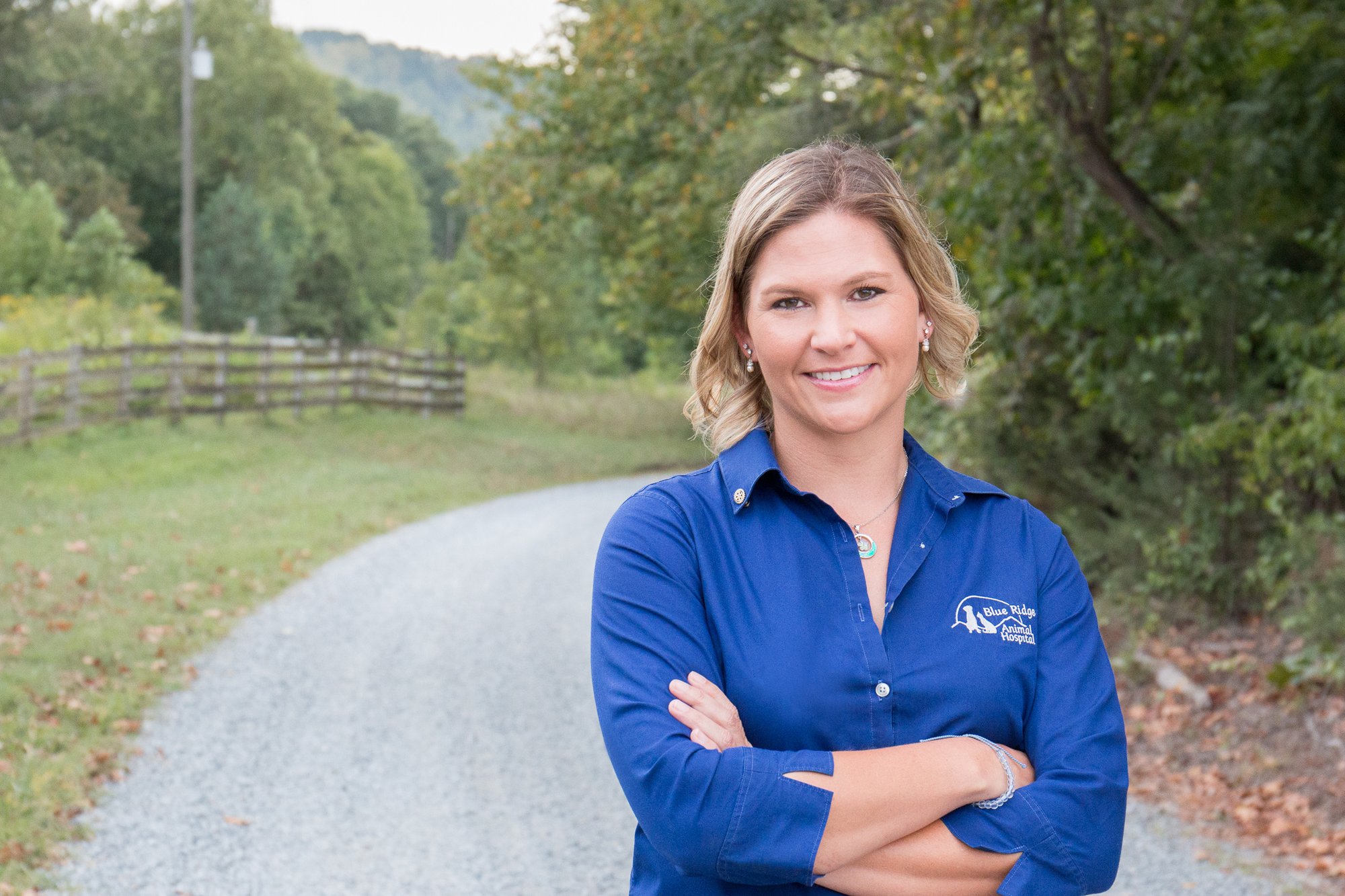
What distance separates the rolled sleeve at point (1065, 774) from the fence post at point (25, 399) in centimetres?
1746

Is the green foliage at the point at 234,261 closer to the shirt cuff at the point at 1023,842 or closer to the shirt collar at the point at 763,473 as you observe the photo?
the shirt collar at the point at 763,473

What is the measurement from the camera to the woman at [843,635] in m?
1.87

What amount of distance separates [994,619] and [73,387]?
18.7 meters

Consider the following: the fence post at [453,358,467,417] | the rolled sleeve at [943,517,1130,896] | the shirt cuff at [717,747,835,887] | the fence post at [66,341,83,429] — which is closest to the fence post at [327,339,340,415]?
the fence post at [453,358,467,417]

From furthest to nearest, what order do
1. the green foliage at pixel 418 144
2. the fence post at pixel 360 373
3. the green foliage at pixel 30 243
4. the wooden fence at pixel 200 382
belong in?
1. the green foliage at pixel 418 144
2. the green foliage at pixel 30 243
3. the fence post at pixel 360 373
4. the wooden fence at pixel 200 382

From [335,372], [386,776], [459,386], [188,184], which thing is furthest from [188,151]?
[386,776]

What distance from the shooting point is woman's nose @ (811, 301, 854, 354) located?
1974 millimetres

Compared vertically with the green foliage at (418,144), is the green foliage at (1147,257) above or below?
below

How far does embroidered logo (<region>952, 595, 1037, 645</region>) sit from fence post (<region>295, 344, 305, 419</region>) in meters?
23.2

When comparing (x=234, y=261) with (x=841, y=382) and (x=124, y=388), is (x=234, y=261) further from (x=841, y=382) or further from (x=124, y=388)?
(x=841, y=382)

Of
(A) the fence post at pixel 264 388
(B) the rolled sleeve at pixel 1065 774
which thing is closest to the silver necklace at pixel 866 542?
(B) the rolled sleeve at pixel 1065 774

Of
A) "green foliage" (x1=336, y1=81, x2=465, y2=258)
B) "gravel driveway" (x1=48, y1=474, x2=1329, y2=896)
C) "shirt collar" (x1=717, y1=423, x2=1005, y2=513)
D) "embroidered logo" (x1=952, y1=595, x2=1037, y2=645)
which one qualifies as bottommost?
"gravel driveway" (x1=48, y1=474, x2=1329, y2=896)

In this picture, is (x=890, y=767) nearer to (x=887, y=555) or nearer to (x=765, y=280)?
(x=887, y=555)

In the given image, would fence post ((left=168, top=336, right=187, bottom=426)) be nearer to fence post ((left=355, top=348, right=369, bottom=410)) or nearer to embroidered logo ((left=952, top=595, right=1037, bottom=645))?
fence post ((left=355, top=348, right=369, bottom=410))
